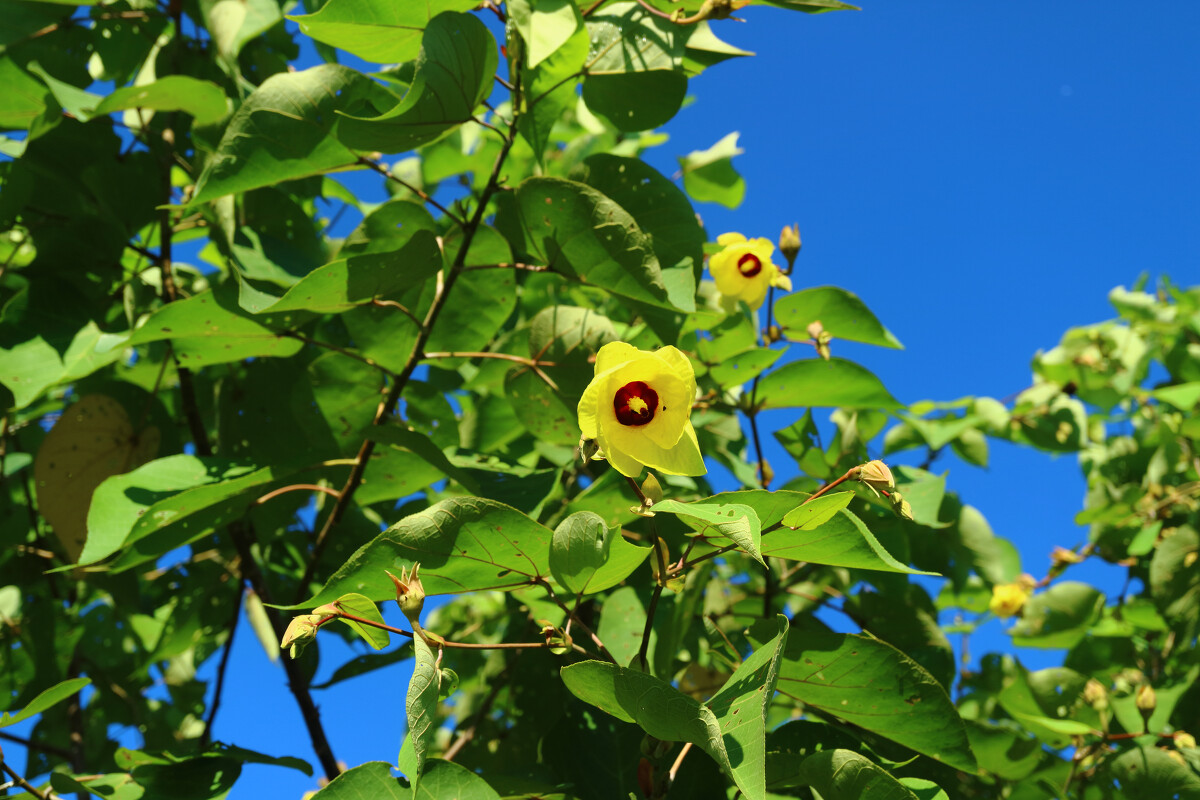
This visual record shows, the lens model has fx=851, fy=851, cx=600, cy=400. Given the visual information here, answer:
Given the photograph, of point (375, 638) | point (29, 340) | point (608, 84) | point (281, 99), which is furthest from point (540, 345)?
point (29, 340)

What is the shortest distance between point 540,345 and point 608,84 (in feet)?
1.70

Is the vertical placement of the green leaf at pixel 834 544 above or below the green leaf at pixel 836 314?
below

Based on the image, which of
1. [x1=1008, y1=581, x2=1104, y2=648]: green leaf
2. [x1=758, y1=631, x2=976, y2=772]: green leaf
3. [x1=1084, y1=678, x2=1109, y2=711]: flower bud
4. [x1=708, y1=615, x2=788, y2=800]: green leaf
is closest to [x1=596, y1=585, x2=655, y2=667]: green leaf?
[x1=758, y1=631, x2=976, y2=772]: green leaf

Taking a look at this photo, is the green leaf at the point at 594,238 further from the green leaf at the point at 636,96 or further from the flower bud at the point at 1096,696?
the flower bud at the point at 1096,696

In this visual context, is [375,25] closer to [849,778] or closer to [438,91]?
[438,91]

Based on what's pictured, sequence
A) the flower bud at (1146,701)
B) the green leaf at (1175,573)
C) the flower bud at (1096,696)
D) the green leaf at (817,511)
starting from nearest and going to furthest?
the green leaf at (817,511)
the flower bud at (1146,701)
the flower bud at (1096,696)
the green leaf at (1175,573)

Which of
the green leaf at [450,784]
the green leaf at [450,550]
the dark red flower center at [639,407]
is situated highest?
the dark red flower center at [639,407]

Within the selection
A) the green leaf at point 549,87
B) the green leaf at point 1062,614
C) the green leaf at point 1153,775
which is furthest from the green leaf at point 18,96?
the green leaf at point 1062,614

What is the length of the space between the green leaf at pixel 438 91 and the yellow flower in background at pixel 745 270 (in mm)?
685

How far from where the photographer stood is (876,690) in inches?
50.9

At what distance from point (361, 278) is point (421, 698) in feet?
2.56

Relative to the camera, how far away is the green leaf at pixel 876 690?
1279 mm

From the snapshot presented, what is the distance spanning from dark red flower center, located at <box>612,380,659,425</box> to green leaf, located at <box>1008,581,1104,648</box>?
2400 mm

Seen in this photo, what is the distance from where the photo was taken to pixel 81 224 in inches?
83.3
